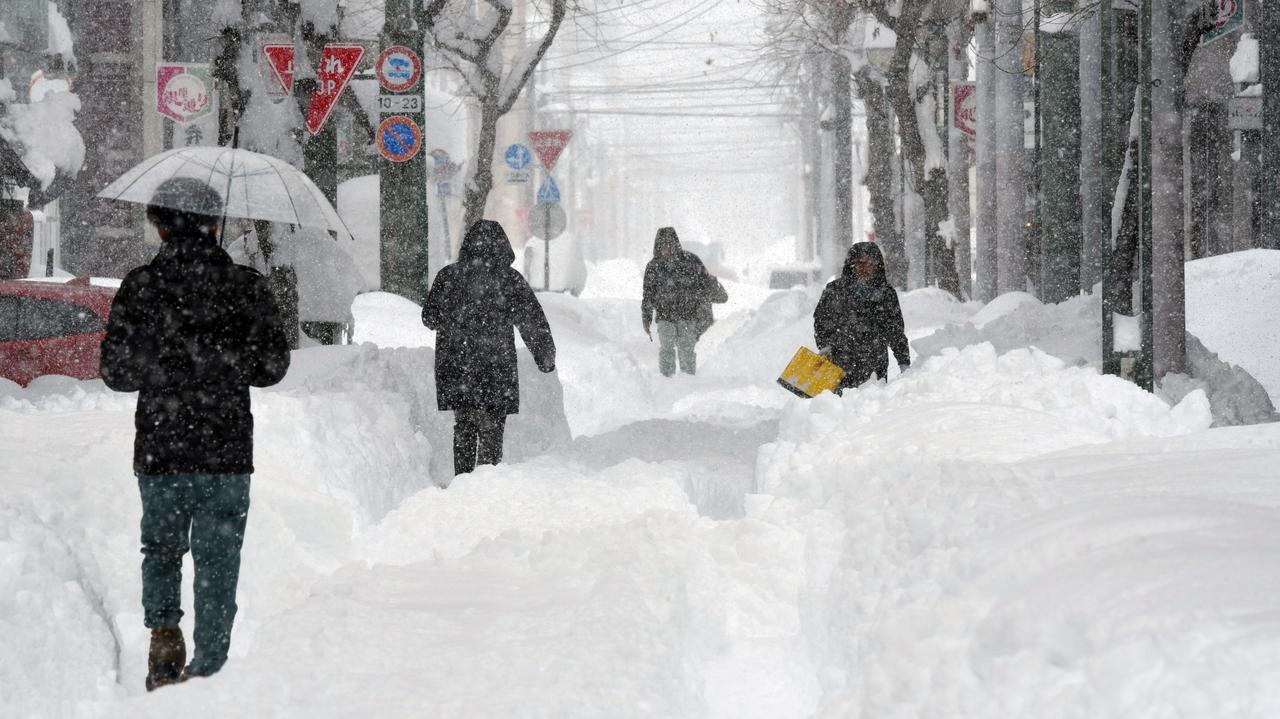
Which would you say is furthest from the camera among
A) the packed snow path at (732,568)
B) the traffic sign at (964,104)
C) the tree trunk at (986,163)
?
the traffic sign at (964,104)

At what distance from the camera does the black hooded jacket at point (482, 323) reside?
28.8ft

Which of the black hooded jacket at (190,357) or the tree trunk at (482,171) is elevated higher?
the tree trunk at (482,171)

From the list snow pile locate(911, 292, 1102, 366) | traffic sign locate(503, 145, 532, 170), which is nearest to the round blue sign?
traffic sign locate(503, 145, 532, 170)

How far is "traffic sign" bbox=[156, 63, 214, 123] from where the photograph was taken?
760 inches

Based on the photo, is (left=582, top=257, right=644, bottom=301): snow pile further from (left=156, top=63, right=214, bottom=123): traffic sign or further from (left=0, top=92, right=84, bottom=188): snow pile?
(left=156, top=63, right=214, bottom=123): traffic sign

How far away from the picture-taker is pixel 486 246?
28.7 feet

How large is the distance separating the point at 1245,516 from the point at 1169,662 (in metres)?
1.27

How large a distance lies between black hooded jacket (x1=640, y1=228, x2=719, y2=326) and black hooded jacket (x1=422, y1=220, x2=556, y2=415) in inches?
312

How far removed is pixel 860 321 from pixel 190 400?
6.33 metres

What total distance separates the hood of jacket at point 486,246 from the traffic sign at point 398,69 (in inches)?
247

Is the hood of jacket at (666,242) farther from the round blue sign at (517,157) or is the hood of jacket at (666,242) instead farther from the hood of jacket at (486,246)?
the round blue sign at (517,157)

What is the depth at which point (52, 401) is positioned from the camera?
945 centimetres

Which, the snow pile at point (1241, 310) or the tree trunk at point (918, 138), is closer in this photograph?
the snow pile at point (1241, 310)

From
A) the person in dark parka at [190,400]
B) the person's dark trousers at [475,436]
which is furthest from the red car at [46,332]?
the person in dark parka at [190,400]
